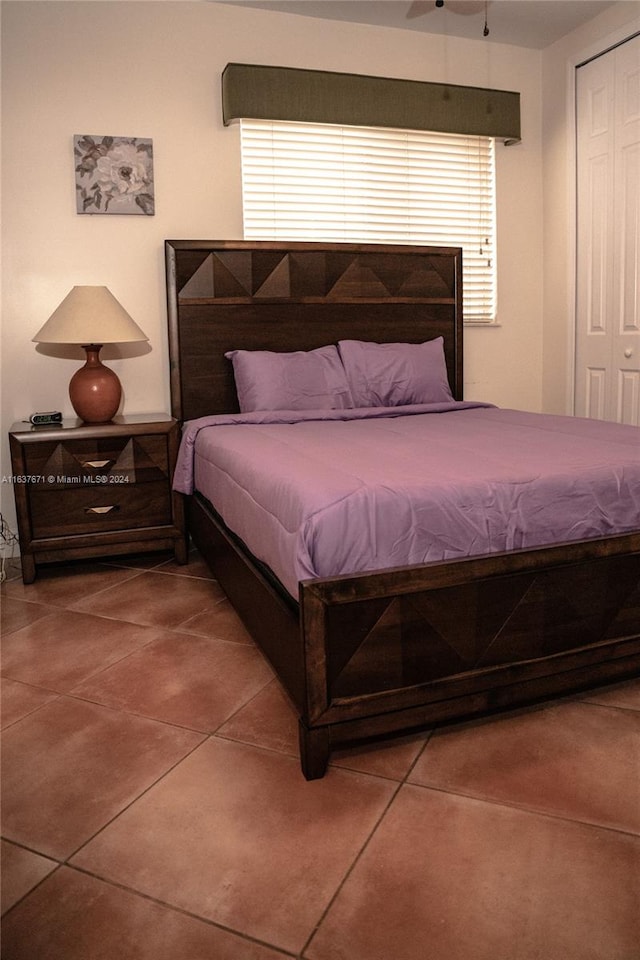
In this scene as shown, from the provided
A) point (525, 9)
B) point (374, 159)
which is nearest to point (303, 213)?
point (374, 159)

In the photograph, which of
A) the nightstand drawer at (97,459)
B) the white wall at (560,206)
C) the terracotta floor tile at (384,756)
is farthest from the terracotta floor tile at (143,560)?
the white wall at (560,206)

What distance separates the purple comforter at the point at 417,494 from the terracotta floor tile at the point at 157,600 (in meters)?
0.48

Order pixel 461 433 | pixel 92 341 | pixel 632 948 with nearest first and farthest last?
pixel 632 948, pixel 461 433, pixel 92 341

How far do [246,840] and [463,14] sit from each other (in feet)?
13.4

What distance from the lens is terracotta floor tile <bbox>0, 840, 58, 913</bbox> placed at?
1383mm

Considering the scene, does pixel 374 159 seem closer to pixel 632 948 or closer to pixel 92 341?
pixel 92 341

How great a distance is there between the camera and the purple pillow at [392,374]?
3.68 m

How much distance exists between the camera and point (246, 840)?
1.53 meters

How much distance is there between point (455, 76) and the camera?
164 inches

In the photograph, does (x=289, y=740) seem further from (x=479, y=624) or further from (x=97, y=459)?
(x=97, y=459)

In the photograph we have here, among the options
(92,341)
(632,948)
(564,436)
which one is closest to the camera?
(632,948)

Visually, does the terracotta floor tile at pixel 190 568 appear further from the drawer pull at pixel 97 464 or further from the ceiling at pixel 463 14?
the ceiling at pixel 463 14

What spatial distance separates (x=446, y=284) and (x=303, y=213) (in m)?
0.90

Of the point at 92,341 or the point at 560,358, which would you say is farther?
the point at 560,358
